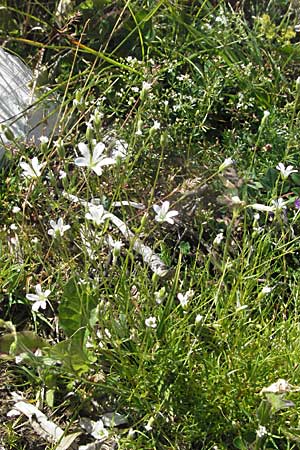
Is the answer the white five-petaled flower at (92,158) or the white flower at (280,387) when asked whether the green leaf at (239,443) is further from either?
the white five-petaled flower at (92,158)

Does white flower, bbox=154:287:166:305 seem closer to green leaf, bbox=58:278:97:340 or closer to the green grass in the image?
the green grass

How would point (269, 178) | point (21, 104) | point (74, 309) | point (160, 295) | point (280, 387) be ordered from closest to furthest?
point (280, 387), point (160, 295), point (74, 309), point (269, 178), point (21, 104)

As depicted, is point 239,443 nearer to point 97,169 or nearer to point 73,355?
point 73,355

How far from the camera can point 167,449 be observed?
1.73 meters

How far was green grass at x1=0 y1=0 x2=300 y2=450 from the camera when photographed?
5.63ft

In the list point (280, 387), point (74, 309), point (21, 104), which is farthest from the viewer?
point (21, 104)

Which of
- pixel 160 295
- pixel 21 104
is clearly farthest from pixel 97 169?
pixel 21 104

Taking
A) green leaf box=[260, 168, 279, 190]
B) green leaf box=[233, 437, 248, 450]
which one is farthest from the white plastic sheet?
green leaf box=[233, 437, 248, 450]

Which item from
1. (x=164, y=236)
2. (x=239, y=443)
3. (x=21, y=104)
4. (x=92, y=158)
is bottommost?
(x=239, y=443)

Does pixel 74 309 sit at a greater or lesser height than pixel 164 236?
greater

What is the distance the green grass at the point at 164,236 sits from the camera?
5.63ft

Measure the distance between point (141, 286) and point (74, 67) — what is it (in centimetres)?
100

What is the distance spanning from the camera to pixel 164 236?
85.7 inches

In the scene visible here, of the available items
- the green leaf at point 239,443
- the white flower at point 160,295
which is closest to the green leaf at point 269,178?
the white flower at point 160,295
